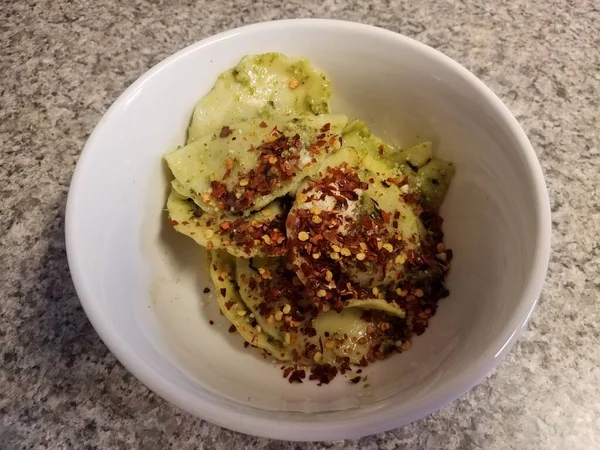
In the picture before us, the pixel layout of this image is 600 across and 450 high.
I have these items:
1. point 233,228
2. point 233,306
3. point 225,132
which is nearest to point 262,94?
point 225,132

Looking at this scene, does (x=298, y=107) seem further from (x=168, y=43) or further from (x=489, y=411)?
(x=489, y=411)

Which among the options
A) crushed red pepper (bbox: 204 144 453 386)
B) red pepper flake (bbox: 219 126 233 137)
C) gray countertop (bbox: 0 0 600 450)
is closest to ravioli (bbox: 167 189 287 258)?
crushed red pepper (bbox: 204 144 453 386)

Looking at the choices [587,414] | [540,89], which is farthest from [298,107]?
[587,414]

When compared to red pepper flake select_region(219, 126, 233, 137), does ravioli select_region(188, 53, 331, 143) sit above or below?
above

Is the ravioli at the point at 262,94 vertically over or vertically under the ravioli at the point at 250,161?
over

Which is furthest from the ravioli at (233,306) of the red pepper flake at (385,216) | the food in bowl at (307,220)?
the red pepper flake at (385,216)

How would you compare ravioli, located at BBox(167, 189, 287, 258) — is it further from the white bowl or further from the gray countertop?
the gray countertop

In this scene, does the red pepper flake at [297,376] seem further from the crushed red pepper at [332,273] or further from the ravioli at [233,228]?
the ravioli at [233,228]
